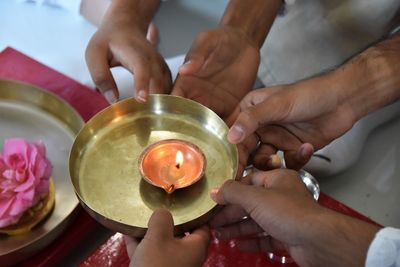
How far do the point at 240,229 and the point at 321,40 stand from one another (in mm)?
551

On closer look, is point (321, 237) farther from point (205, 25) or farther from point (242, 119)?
point (205, 25)

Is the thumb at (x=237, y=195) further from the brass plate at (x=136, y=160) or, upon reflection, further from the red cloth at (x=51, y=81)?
the red cloth at (x=51, y=81)

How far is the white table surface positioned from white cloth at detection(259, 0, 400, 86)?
194 millimetres

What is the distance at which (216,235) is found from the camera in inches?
29.6

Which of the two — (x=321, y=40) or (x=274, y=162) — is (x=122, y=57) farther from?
(x=321, y=40)

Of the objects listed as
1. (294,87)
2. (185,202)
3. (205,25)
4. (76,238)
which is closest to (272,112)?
(294,87)

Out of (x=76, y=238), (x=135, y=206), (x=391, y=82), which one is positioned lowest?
(x=76, y=238)

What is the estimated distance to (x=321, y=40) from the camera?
42.1 inches

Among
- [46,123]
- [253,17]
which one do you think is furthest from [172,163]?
[253,17]

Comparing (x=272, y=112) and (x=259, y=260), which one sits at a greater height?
(x=272, y=112)

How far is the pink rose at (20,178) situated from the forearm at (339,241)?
0.39 metres

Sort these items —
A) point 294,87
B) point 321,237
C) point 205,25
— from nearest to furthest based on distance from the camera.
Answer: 1. point 321,237
2. point 294,87
3. point 205,25

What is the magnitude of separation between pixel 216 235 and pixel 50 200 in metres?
0.27

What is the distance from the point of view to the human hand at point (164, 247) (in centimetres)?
53
